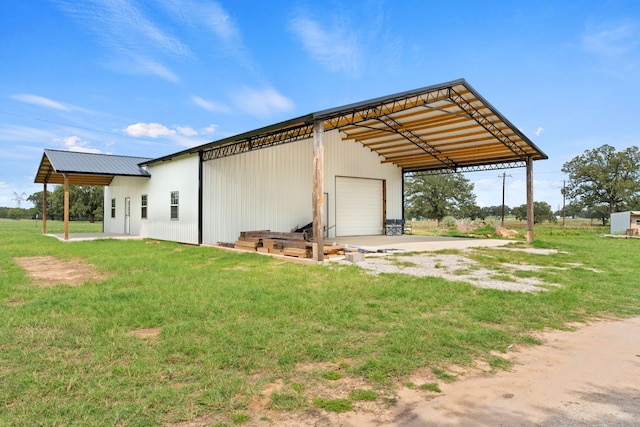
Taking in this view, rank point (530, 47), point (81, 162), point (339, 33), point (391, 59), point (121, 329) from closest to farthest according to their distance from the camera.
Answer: point (121, 329), point (530, 47), point (339, 33), point (391, 59), point (81, 162)

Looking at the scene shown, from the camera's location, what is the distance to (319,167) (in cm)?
995

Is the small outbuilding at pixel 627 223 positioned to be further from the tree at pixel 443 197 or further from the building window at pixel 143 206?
the building window at pixel 143 206

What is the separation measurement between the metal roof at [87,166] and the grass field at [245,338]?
10972mm

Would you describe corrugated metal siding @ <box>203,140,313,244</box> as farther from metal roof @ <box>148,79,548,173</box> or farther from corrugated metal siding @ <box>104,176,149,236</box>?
corrugated metal siding @ <box>104,176,149,236</box>

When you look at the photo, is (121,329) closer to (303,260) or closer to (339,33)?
(303,260)

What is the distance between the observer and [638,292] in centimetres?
648

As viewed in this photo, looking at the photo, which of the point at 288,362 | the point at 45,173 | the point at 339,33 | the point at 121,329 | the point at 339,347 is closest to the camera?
the point at 288,362

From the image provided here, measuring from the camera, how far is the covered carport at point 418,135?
10305 mm

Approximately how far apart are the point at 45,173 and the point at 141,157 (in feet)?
17.1

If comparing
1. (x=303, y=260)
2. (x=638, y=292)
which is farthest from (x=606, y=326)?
(x=303, y=260)

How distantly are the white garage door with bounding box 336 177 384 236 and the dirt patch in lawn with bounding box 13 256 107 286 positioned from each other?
11055mm

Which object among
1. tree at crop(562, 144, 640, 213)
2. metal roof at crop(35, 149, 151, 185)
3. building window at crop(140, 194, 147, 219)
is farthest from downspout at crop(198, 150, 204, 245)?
tree at crop(562, 144, 640, 213)

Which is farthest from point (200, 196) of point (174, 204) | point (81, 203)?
point (81, 203)

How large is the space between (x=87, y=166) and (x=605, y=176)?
46.5 meters
